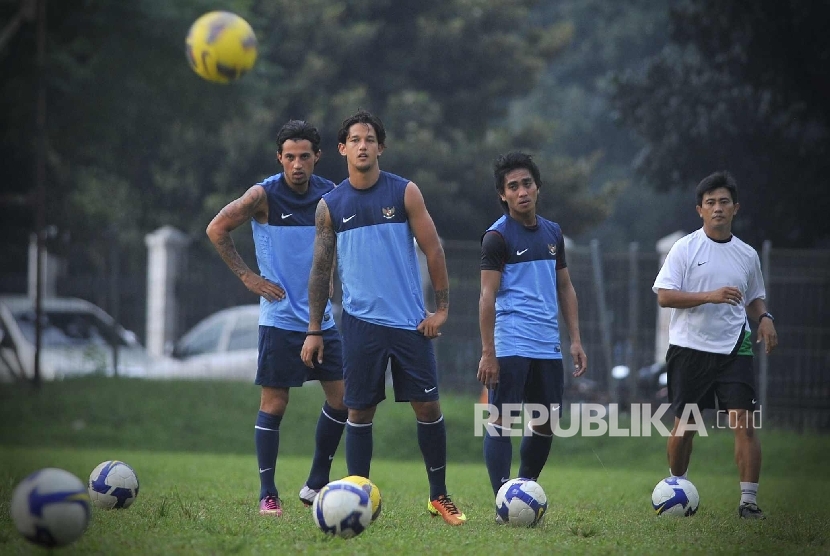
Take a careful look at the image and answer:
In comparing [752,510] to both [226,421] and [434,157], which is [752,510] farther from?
[434,157]

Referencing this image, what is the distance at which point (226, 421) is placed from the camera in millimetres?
17016

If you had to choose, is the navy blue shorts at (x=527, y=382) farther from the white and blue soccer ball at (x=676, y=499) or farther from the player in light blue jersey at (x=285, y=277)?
the player in light blue jersey at (x=285, y=277)

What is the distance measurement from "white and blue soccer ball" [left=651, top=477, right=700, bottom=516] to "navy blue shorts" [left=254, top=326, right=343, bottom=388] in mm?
2287

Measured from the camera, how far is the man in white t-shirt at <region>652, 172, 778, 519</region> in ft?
26.8

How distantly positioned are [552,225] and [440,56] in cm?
2347

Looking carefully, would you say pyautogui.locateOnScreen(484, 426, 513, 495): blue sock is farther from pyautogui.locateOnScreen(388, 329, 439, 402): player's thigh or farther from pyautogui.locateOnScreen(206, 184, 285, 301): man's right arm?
pyautogui.locateOnScreen(206, 184, 285, 301): man's right arm

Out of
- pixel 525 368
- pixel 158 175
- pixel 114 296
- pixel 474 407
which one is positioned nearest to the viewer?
pixel 525 368

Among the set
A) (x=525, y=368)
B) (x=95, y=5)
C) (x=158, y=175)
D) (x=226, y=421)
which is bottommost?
(x=226, y=421)

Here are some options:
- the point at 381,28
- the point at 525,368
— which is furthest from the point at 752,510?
the point at 381,28

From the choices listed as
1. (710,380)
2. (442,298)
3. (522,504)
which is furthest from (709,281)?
(522,504)

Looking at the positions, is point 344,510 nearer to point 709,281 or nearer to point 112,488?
point 112,488

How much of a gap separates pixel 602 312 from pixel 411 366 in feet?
31.4

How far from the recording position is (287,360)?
7965 mm

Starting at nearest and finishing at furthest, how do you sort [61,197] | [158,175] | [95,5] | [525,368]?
1. [525,368]
2. [95,5]
3. [61,197]
4. [158,175]
